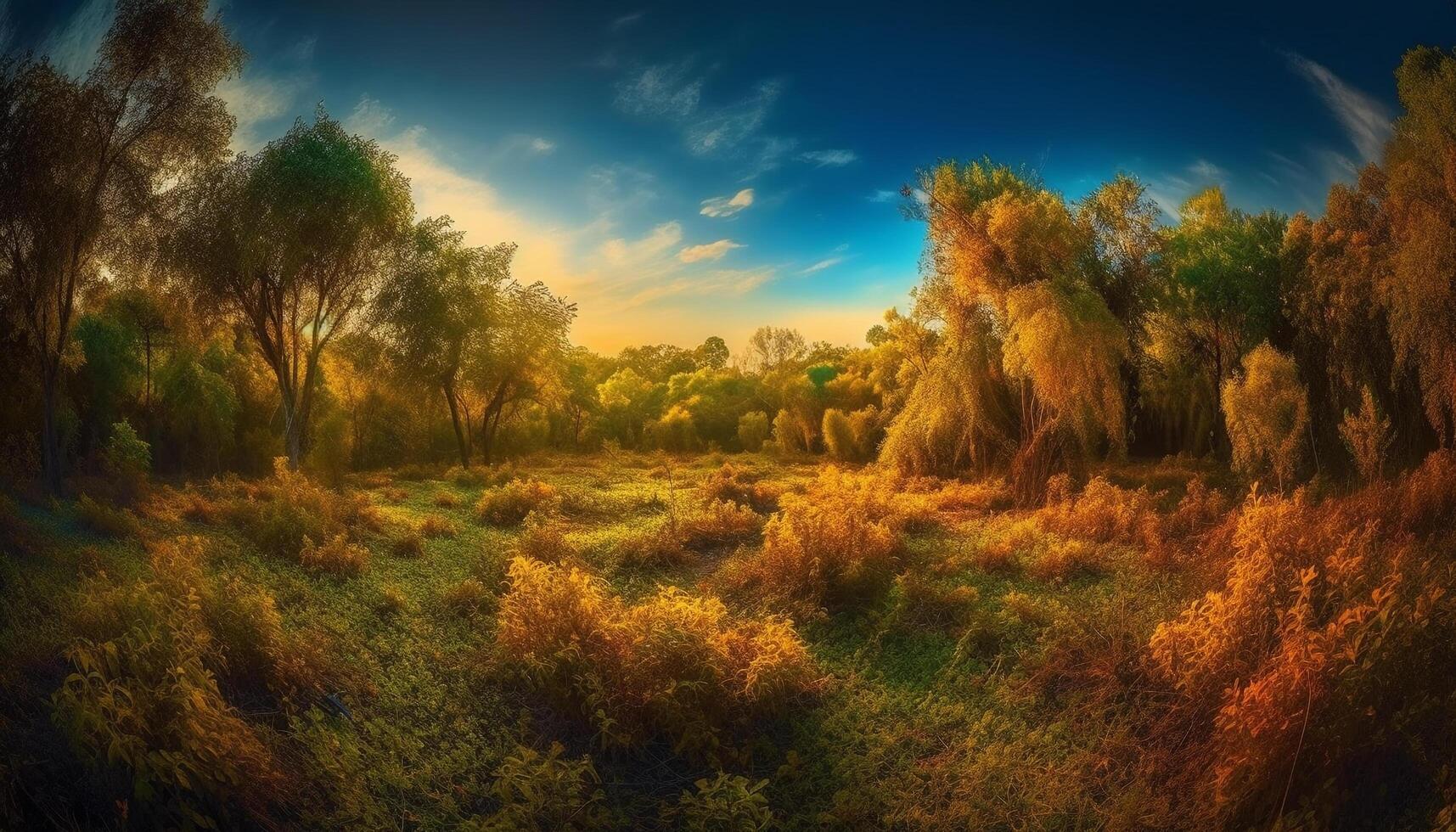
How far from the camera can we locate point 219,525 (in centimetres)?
829

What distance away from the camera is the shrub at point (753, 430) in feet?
132

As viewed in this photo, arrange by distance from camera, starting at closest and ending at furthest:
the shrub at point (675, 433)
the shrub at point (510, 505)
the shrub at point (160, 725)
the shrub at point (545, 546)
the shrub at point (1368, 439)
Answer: the shrub at point (160, 725), the shrub at point (545, 546), the shrub at point (1368, 439), the shrub at point (510, 505), the shrub at point (675, 433)

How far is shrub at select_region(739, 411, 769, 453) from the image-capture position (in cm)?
4016

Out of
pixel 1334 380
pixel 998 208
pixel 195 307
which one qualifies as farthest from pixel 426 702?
pixel 1334 380

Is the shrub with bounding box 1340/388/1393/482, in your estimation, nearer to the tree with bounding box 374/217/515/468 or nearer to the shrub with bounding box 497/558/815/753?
the shrub with bounding box 497/558/815/753

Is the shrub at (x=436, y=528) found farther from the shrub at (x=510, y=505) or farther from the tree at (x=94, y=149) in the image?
the tree at (x=94, y=149)

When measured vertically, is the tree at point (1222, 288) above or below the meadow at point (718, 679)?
above

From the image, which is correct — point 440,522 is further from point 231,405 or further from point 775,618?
point 231,405

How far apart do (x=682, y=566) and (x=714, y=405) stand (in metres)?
36.9

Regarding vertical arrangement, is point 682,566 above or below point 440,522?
below

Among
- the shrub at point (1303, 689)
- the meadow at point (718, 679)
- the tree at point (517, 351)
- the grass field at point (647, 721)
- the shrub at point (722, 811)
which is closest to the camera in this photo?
the meadow at point (718, 679)

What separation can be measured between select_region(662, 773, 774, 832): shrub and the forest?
0.17 feet

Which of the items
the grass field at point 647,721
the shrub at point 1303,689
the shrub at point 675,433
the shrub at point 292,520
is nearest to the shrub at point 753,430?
the shrub at point 675,433

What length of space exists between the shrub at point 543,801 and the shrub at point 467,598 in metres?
3.46
